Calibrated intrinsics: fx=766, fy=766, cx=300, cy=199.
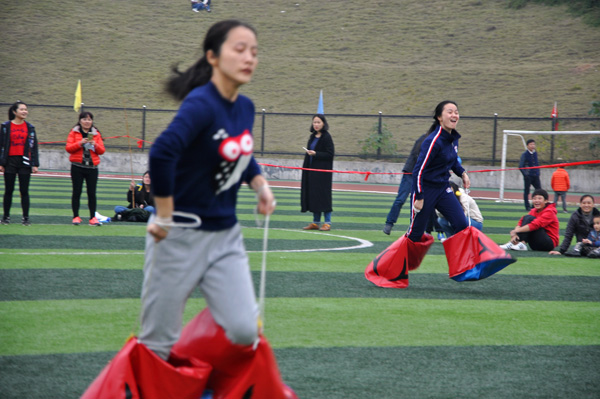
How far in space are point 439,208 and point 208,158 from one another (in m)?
5.09

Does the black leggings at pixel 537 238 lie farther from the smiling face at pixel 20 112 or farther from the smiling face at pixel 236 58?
the smiling face at pixel 236 58

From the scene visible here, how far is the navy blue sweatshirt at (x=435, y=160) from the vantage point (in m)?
7.95

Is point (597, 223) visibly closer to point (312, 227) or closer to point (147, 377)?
point (312, 227)

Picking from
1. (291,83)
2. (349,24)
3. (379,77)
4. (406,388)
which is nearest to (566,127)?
(379,77)

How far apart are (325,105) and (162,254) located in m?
41.0

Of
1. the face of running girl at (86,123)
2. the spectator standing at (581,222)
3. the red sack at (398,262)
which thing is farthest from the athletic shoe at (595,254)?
the face of running girl at (86,123)

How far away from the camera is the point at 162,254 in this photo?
3.44 meters

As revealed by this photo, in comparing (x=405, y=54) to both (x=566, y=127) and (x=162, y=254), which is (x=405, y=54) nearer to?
(x=566, y=127)

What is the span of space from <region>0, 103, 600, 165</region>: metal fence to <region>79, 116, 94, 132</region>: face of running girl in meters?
18.8

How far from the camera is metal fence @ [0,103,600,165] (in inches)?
1296

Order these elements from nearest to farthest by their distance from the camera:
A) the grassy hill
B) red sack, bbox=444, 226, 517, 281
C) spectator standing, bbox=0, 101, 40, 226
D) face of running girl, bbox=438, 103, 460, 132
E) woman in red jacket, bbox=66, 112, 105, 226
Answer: red sack, bbox=444, 226, 517, 281 → face of running girl, bbox=438, 103, 460, 132 → spectator standing, bbox=0, 101, 40, 226 → woman in red jacket, bbox=66, 112, 105, 226 → the grassy hill

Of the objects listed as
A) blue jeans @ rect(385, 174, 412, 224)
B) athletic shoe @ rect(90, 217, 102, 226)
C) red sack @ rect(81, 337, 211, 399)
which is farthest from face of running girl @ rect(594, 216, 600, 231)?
red sack @ rect(81, 337, 211, 399)

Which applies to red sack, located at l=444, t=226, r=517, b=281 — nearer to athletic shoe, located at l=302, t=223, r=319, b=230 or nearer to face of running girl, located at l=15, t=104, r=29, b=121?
athletic shoe, located at l=302, t=223, r=319, b=230

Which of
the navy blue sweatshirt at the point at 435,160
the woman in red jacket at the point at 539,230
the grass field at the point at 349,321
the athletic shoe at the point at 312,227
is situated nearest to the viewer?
the grass field at the point at 349,321
